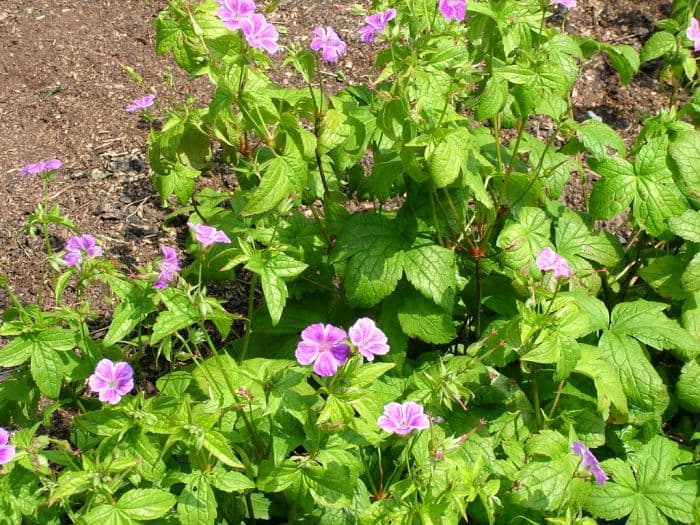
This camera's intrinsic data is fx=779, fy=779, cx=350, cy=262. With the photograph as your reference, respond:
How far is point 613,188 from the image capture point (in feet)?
9.88

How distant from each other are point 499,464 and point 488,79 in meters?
1.34

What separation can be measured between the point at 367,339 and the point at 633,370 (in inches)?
48.1

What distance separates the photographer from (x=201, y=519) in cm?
224

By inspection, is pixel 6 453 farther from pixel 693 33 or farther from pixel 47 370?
pixel 693 33

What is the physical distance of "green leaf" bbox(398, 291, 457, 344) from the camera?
2.80 m

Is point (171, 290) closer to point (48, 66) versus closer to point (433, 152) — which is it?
point (433, 152)

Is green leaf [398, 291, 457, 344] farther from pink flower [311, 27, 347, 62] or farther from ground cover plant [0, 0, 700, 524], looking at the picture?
pink flower [311, 27, 347, 62]

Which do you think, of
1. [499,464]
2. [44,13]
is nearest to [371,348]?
[499,464]

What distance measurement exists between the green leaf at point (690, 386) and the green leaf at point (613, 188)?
69 centimetres

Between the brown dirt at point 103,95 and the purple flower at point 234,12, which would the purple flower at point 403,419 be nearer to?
the purple flower at point 234,12

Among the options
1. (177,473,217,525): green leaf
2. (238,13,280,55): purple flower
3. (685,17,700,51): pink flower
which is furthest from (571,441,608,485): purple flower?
(685,17,700,51): pink flower

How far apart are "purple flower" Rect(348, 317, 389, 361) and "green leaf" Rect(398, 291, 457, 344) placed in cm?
62

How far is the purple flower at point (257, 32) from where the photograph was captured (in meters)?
2.17

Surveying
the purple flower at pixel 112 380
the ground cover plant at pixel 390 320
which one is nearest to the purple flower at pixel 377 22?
the ground cover plant at pixel 390 320
